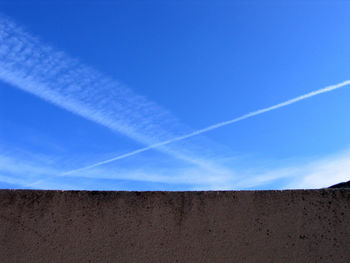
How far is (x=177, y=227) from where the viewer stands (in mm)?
2309

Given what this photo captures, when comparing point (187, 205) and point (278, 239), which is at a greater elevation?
point (187, 205)

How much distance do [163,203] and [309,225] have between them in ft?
2.91

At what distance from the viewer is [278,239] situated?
228 cm

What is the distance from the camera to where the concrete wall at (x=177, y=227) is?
2.26m

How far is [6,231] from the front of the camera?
7.63ft

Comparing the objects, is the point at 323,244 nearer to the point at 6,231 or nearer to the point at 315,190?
the point at 315,190

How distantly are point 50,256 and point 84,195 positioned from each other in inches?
15.8

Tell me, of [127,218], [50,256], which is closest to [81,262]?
[50,256]

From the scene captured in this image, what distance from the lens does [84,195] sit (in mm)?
2387

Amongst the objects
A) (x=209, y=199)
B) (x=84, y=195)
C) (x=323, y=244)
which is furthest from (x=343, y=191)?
(x=84, y=195)

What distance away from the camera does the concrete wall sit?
2260mm

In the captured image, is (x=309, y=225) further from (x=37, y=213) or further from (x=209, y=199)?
(x=37, y=213)

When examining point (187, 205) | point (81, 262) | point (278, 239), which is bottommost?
point (81, 262)

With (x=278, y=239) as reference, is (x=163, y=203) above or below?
above
